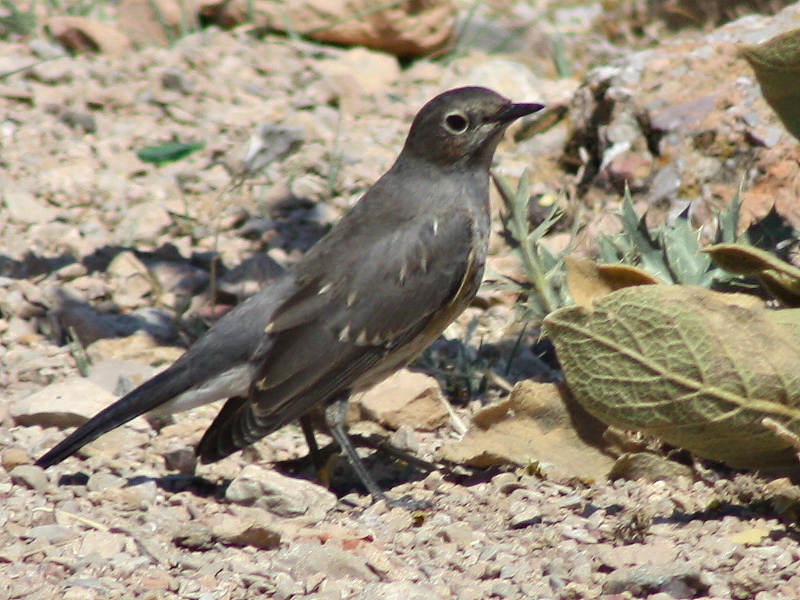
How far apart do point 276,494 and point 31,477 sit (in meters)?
0.98

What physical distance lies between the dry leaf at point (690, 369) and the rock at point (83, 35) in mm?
5864

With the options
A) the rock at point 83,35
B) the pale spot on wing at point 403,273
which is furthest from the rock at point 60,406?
the rock at point 83,35

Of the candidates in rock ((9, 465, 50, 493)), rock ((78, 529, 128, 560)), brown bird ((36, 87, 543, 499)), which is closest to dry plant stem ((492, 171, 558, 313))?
brown bird ((36, 87, 543, 499))

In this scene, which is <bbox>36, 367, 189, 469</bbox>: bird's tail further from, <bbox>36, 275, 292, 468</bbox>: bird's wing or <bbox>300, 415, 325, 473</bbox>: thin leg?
<bbox>300, 415, 325, 473</bbox>: thin leg

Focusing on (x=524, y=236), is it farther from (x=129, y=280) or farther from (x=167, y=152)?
(x=167, y=152)

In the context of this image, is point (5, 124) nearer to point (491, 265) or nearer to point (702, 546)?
point (491, 265)

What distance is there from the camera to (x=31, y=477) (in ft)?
15.3

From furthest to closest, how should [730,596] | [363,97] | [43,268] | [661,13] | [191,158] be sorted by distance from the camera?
[661,13], [363,97], [191,158], [43,268], [730,596]

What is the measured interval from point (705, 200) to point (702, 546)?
8.90 feet

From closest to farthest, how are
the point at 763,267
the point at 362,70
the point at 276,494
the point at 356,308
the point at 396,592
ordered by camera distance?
the point at 396,592 → the point at 763,267 → the point at 276,494 → the point at 356,308 → the point at 362,70

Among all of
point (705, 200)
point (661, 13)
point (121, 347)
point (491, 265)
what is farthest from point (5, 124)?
point (661, 13)

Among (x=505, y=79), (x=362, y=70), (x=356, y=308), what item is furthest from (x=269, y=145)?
(x=356, y=308)

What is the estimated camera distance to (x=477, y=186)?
5680 millimetres

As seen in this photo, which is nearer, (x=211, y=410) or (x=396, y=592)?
(x=396, y=592)
